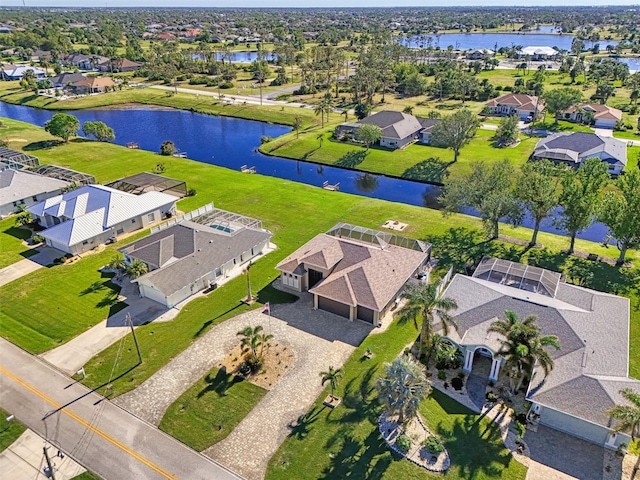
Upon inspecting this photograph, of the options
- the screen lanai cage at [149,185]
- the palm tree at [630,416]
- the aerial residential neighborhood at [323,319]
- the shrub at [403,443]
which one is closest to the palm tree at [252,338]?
the aerial residential neighborhood at [323,319]

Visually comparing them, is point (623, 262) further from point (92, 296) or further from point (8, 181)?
point (8, 181)

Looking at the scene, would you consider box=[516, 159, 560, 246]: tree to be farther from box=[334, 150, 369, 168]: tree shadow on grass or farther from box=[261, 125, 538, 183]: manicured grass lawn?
box=[334, 150, 369, 168]: tree shadow on grass

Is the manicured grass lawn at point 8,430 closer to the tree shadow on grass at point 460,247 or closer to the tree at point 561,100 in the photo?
the tree shadow on grass at point 460,247

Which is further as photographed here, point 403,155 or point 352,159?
point 352,159

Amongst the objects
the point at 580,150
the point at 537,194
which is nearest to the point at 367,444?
the point at 537,194

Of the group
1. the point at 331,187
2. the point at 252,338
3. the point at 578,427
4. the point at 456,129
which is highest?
the point at 456,129

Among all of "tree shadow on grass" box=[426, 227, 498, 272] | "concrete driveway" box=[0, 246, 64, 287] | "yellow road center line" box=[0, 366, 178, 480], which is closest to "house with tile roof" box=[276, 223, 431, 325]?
"tree shadow on grass" box=[426, 227, 498, 272]

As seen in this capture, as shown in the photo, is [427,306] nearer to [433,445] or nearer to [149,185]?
[433,445]
